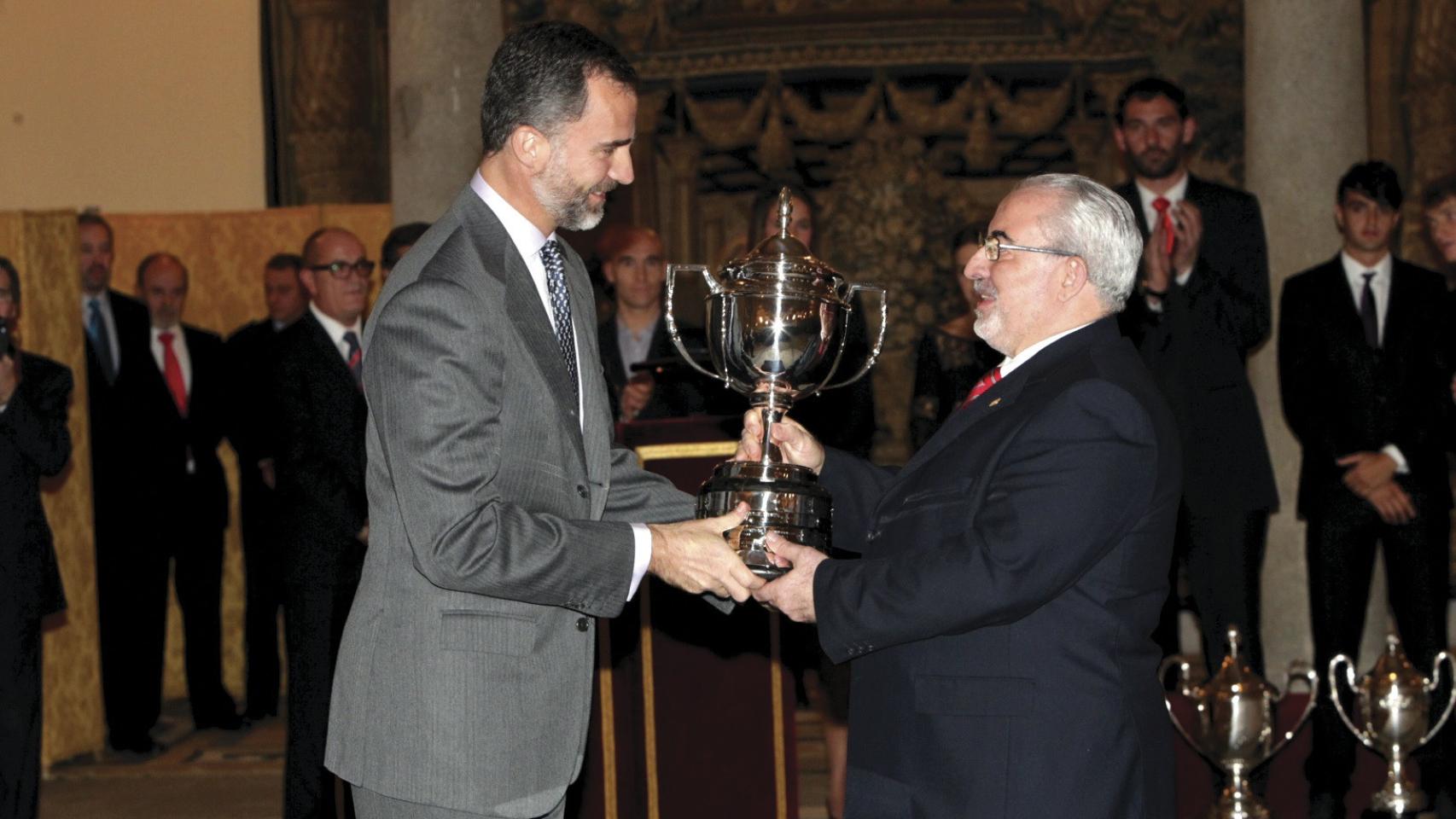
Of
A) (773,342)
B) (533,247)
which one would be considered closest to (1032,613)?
(773,342)

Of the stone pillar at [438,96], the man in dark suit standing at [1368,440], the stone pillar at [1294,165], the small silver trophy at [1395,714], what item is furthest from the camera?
the stone pillar at [438,96]

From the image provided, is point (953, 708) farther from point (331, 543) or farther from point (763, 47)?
point (763, 47)

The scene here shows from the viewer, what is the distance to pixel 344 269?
605 cm

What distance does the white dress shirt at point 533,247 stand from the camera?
10.1 ft

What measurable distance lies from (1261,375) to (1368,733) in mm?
1984

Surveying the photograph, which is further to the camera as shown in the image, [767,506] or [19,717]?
[19,717]

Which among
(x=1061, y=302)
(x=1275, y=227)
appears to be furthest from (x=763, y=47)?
(x=1061, y=302)

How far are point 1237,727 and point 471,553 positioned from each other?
332cm

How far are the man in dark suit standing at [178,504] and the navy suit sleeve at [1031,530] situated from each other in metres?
5.30

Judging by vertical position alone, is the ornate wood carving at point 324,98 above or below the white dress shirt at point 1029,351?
above

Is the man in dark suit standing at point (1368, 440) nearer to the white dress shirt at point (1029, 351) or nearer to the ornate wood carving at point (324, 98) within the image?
the white dress shirt at point (1029, 351)

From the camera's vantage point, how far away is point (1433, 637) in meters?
6.04

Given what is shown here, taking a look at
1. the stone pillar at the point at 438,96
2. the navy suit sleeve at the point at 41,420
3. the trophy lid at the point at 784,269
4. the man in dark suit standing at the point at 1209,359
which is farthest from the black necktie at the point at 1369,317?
the navy suit sleeve at the point at 41,420

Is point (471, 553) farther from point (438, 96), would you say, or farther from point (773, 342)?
point (438, 96)
